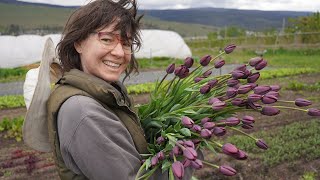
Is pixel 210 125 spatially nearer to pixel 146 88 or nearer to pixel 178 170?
pixel 178 170

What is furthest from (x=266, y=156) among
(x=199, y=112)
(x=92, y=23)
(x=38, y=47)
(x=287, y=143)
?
(x=38, y=47)

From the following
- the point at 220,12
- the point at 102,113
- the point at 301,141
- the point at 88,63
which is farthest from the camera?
the point at 220,12

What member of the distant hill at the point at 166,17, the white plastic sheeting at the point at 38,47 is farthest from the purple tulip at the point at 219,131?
the distant hill at the point at 166,17

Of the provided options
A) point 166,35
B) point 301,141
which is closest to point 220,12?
point 166,35

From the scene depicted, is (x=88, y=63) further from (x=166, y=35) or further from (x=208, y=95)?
(x=166, y=35)

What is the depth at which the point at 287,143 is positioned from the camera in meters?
4.66

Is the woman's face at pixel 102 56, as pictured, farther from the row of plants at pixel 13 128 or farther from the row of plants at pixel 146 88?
the row of plants at pixel 146 88

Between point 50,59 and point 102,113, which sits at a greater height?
point 50,59

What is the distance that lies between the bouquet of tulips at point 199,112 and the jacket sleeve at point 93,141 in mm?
77

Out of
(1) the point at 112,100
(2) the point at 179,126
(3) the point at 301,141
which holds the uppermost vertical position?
(1) the point at 112,100

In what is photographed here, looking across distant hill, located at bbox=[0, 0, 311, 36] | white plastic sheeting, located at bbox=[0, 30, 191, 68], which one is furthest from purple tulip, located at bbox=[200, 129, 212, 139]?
→ distant hill, located at bbox=[0, 0, 311, 36]

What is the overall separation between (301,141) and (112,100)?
3.88 metres

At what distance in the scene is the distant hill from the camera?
7187 cm

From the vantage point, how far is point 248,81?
1.43 meters
